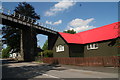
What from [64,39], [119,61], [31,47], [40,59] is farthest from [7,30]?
[119,61]

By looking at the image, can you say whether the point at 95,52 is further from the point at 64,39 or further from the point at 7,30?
the point at 7,30

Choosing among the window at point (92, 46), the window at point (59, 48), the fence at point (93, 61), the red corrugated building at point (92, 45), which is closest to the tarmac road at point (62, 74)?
the fence at point (93, 61)

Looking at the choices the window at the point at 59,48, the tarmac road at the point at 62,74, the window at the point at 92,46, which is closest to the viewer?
the tarmac road at the point at 62,74

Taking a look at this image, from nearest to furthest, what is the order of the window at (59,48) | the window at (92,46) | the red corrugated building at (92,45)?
the red corrugated building at (92,45) → the window at (92,46) → the window at (59,48)

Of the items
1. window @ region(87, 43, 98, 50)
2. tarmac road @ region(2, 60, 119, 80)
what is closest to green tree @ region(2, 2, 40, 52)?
window @ region(87, 43, 98, 50)

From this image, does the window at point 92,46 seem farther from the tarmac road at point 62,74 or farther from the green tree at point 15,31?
the green tree at point 15,31

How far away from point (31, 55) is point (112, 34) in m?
23.1

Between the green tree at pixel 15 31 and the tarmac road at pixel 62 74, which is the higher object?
the green tree at pixel 15 31

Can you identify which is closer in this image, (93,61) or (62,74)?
(62,74)

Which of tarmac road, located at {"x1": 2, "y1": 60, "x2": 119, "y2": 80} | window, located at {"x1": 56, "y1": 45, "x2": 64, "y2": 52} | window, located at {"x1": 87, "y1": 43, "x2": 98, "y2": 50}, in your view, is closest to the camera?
tarmac road, located at {"x1": 2, "y1": 60, "x2": 119, "y2": 80}

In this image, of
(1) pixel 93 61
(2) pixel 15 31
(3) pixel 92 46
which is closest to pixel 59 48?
(3) pixel 92 46

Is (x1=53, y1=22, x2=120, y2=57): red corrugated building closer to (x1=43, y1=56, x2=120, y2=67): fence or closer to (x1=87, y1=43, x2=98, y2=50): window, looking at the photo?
(x1=87, y1=43, x2=98, y2=50): window

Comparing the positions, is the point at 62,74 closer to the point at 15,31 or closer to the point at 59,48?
the point at 59,48

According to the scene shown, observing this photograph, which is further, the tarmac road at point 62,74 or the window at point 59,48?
the window at point 59,48
